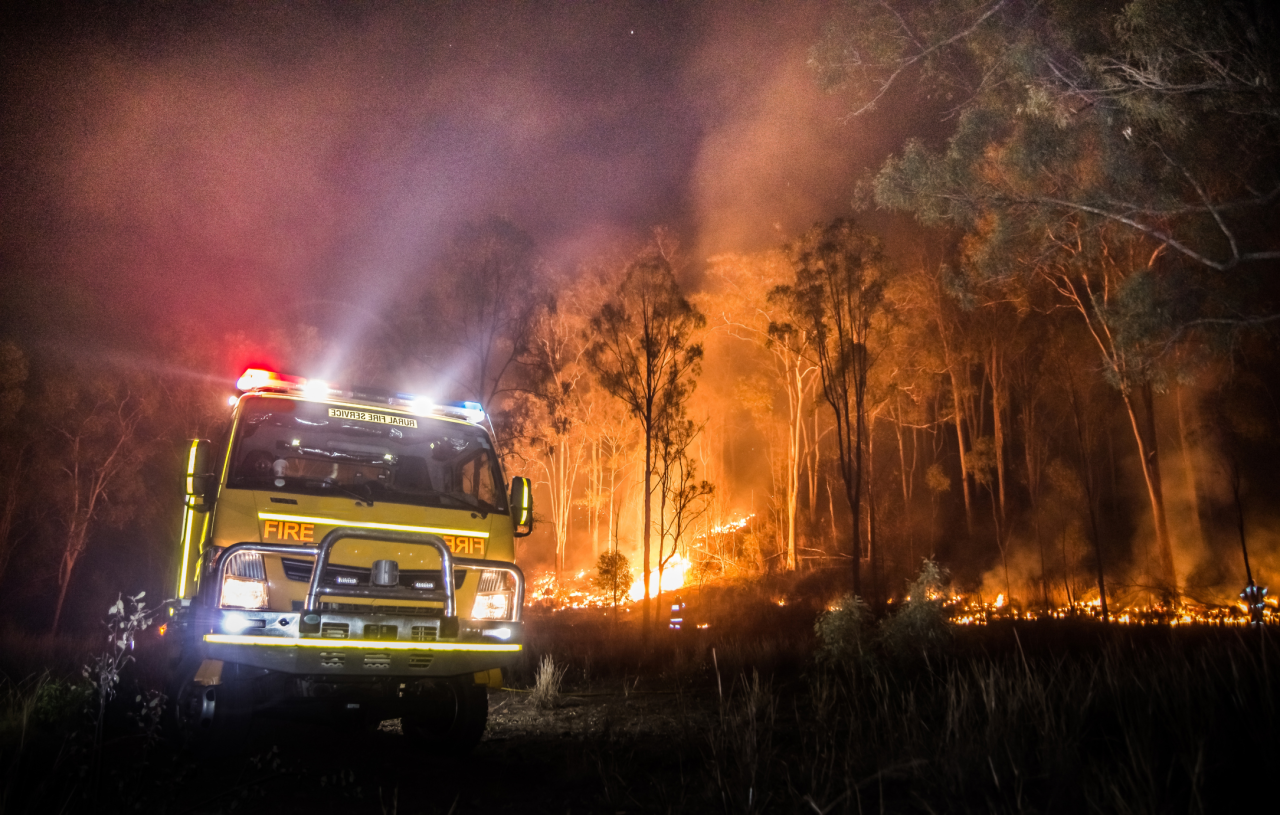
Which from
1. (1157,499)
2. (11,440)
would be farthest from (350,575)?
(11,440)

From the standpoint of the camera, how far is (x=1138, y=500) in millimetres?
39969

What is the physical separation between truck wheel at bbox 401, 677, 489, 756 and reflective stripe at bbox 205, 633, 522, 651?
58 centimetres

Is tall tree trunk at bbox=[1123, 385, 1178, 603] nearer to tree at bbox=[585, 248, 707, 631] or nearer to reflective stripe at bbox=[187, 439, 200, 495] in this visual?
tree at bbox=[585, 248, 707, 631]

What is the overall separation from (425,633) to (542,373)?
25427 mm

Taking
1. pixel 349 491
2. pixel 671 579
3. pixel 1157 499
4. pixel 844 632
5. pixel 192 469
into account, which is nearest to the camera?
pixel 192 469

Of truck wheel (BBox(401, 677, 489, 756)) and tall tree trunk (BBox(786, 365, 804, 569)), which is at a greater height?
tall tree trunk (BBox(786, 365, 804, 569))

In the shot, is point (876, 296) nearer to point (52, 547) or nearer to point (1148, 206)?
point (1148, 206)

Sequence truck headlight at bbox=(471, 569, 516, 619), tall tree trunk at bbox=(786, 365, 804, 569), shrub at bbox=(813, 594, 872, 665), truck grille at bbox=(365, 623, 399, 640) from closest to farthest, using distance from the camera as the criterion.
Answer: truck grille at bbox=(365, 623, 399, 640) → truck headlight at bbox=(471, 569, 516, 619) → shrub at bbox=(813, 594, 872, 665) → tall tree trunk at bbox=(786, 365, 804, 569)

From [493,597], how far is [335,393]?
2290 mm

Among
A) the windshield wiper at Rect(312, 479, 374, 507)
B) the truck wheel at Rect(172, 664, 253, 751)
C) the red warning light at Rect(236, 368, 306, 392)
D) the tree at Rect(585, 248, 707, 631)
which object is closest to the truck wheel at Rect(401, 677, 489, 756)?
the truck wheel at Rect(172, 664, 253, 751)

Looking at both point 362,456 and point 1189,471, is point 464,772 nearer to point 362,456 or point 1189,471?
point 362,456

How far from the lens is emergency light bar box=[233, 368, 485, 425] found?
22.0ft

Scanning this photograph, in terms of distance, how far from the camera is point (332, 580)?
5.61 m

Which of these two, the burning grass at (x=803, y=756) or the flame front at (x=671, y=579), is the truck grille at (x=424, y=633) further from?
the flame front at (x=671, y=579)
